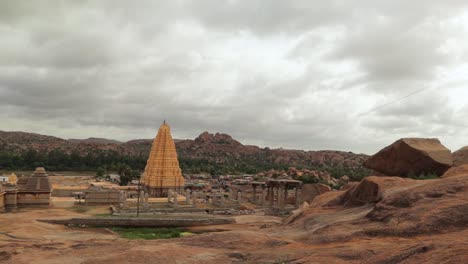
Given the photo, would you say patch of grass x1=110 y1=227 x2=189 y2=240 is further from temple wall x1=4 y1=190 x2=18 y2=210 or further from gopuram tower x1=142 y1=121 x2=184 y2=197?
gopuram tower x1=142 y1=121 x2=184 y2=197

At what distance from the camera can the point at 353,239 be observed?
1127 centimetres

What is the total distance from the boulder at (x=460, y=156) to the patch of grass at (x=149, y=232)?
50.7 ft

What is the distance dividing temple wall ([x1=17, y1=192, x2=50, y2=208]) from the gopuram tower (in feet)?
48.8

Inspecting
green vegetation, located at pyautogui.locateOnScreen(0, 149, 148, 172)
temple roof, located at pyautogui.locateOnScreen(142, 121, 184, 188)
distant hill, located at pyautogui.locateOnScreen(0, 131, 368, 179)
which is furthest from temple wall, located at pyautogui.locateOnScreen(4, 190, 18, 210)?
distant hill, located at pyautogui.locateOnScreen(0, 131, 368, 179)

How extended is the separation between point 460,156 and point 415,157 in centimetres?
273

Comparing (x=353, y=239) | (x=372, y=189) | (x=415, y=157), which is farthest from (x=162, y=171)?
(x=353, y=239)

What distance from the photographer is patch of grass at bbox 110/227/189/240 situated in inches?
928

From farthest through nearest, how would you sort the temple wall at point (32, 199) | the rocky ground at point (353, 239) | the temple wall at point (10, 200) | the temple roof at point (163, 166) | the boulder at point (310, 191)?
the temple roof at point (163, 166)
the boulder at point (310, 191)
the temple wall at point (32, 199)
the temple wall at point (10, 200)
the rocky ground at point (353, 239)

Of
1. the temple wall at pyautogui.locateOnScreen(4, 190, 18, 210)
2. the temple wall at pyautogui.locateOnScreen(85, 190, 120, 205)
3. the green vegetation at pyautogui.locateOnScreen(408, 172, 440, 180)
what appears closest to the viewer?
the green vegetation at pyautogui.locateOnScreen(408, 172, 440, 180)

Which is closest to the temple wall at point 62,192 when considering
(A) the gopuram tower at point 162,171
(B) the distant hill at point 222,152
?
(A) the gopuram tower at point 162,171

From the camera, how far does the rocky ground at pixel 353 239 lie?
9137 mm

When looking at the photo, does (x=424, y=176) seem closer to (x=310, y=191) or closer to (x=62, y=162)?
(x=310, y=191)

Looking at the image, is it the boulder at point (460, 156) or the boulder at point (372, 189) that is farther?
the boulder at point (460, 156)

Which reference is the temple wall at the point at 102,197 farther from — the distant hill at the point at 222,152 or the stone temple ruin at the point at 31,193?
the distant hill at the point at 222,152
